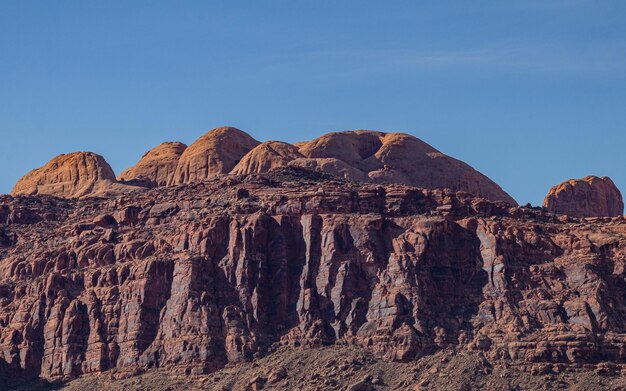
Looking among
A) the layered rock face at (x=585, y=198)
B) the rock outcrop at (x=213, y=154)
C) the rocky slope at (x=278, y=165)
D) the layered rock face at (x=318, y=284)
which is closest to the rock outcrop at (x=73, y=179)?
the rocky slope at (x=278, y=165)

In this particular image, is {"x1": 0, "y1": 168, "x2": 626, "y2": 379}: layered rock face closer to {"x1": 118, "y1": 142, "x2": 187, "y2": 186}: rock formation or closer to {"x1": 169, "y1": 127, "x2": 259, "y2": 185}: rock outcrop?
{"x1": 169, "y1": 127, "x2": 259, "y2": 185}: rock outcrop

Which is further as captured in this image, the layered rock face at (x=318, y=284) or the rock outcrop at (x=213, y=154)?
the rock outcrop at (x=213, y=154)

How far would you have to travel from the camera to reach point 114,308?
139250mm

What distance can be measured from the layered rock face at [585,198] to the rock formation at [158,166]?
3549cm

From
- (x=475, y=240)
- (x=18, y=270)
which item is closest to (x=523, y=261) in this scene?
(x=475, y=240)

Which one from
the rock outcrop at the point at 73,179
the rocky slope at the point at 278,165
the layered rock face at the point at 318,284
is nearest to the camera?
the layered rock face at the point at 318,284

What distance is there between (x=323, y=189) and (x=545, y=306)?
21088mm

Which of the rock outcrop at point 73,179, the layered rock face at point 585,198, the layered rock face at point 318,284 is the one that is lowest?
the layered rock face at point 318,284

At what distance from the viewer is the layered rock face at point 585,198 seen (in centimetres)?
18288

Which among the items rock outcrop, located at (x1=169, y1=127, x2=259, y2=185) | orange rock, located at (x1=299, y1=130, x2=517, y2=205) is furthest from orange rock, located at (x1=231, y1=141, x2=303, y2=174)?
rock outcrop, located at (x1=169, y1=127, x2=259, y2=185)

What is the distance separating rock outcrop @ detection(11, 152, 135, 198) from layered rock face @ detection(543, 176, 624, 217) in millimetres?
39738

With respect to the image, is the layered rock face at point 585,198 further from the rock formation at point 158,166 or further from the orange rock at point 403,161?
the rock formation at point 158,166

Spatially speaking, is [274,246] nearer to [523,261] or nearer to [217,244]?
[217,244]

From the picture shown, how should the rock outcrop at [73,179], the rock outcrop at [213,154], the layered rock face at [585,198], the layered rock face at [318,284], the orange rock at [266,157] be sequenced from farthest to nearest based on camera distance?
the layered rock face at [585,198]
the rock outcrop at [213,154]
the rock outcrop at [73,179]
the orange rock at [266,157]
the layered rock face at [318,284]
